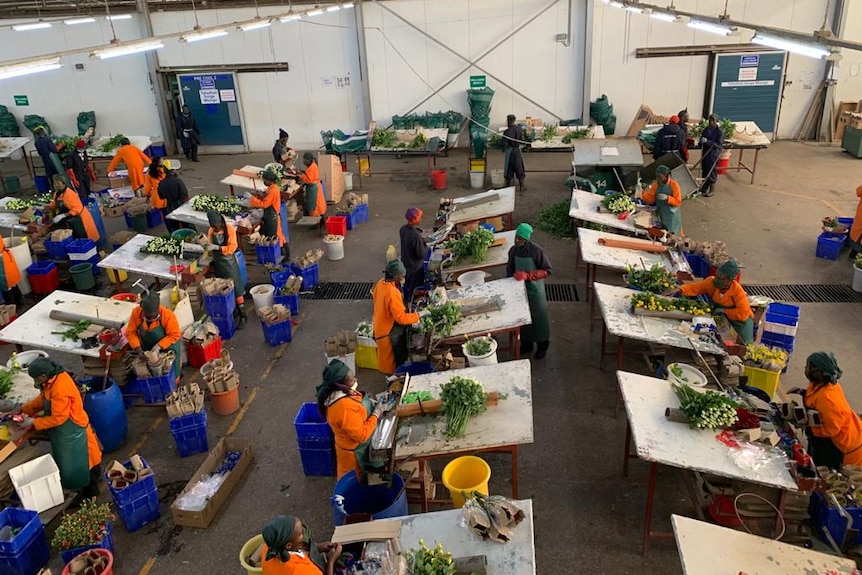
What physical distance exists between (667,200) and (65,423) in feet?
28.4

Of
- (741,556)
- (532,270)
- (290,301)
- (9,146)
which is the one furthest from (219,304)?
(9,146)

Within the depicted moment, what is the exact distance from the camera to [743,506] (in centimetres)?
513

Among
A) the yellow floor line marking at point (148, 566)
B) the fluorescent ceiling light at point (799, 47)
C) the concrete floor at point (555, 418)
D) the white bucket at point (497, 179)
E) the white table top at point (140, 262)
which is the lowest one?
the yellow floor line marking at point (148, 566)

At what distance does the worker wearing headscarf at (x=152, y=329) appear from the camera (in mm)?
7428

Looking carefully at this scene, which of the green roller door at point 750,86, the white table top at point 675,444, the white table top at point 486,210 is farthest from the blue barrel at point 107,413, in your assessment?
the green roller door at point 750,86

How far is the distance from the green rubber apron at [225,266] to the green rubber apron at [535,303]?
4296 millimetres

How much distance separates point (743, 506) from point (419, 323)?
3750mm

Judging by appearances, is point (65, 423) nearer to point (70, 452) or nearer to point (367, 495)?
point (70, 452)

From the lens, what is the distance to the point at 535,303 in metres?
7.85

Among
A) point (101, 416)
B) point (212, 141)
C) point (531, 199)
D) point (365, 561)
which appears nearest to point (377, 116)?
point (212, 141)

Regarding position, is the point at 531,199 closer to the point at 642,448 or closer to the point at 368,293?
the point at 368,293

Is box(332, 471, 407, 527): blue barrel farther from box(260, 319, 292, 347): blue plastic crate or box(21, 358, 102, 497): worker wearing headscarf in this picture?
box(260, 319, 292, 347): blue plastic crate

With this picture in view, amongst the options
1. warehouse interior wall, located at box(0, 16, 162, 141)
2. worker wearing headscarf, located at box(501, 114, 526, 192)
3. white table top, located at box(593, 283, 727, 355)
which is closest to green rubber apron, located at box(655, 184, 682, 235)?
white table top, located at box(593, 283, 727, 355)

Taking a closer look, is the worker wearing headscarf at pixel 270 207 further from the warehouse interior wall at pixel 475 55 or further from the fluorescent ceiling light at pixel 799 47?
the warehouse interior wall at pixel 475 55
